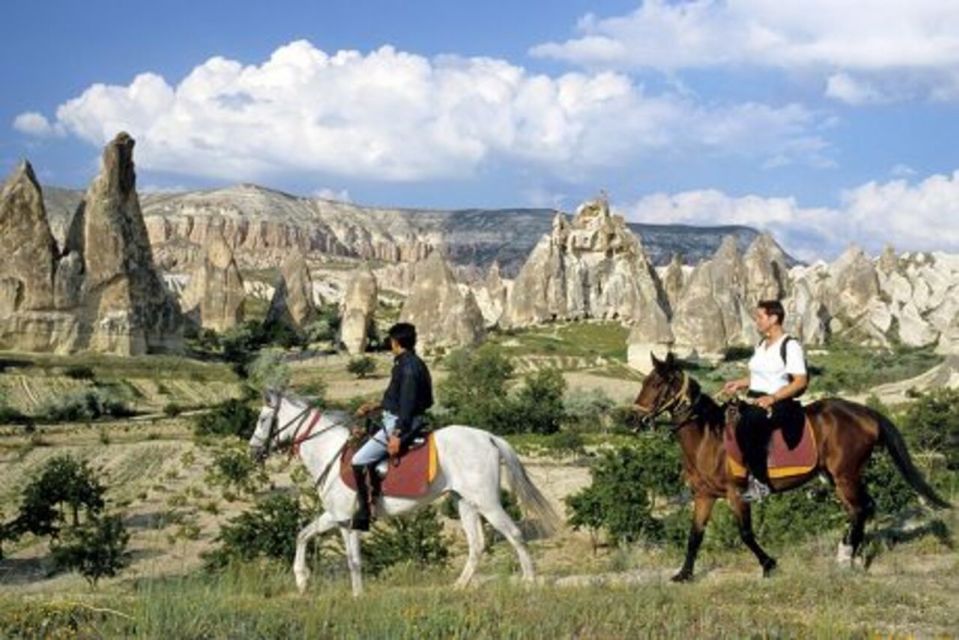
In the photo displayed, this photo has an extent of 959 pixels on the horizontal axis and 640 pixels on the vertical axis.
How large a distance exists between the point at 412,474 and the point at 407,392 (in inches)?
25.1

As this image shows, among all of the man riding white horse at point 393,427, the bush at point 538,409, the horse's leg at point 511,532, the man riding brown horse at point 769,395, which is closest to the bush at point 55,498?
the man riding white horse at point 393,427

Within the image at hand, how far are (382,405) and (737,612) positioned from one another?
3263 mm

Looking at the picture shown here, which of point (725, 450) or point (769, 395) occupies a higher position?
point (769, 395)

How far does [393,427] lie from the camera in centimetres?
866

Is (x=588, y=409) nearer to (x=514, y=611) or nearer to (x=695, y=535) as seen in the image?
(x=695, y=535)

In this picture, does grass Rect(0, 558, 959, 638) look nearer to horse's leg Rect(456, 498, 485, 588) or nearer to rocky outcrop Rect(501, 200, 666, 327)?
horse's leg Rect(456, 498, 485, 588)

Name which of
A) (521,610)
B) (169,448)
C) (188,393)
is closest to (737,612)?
(521,610)

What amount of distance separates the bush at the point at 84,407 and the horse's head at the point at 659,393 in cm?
3461

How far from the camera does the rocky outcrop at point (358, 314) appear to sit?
6712cm

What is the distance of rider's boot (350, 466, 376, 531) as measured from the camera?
340 inches

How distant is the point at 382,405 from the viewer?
28.8 ft

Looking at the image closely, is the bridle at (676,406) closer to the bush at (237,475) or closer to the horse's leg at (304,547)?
the horse's leg at (304,547)

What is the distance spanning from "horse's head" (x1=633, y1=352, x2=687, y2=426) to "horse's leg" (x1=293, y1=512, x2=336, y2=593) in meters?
2.59

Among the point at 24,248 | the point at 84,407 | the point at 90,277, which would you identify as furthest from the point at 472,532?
the point at 90,277
